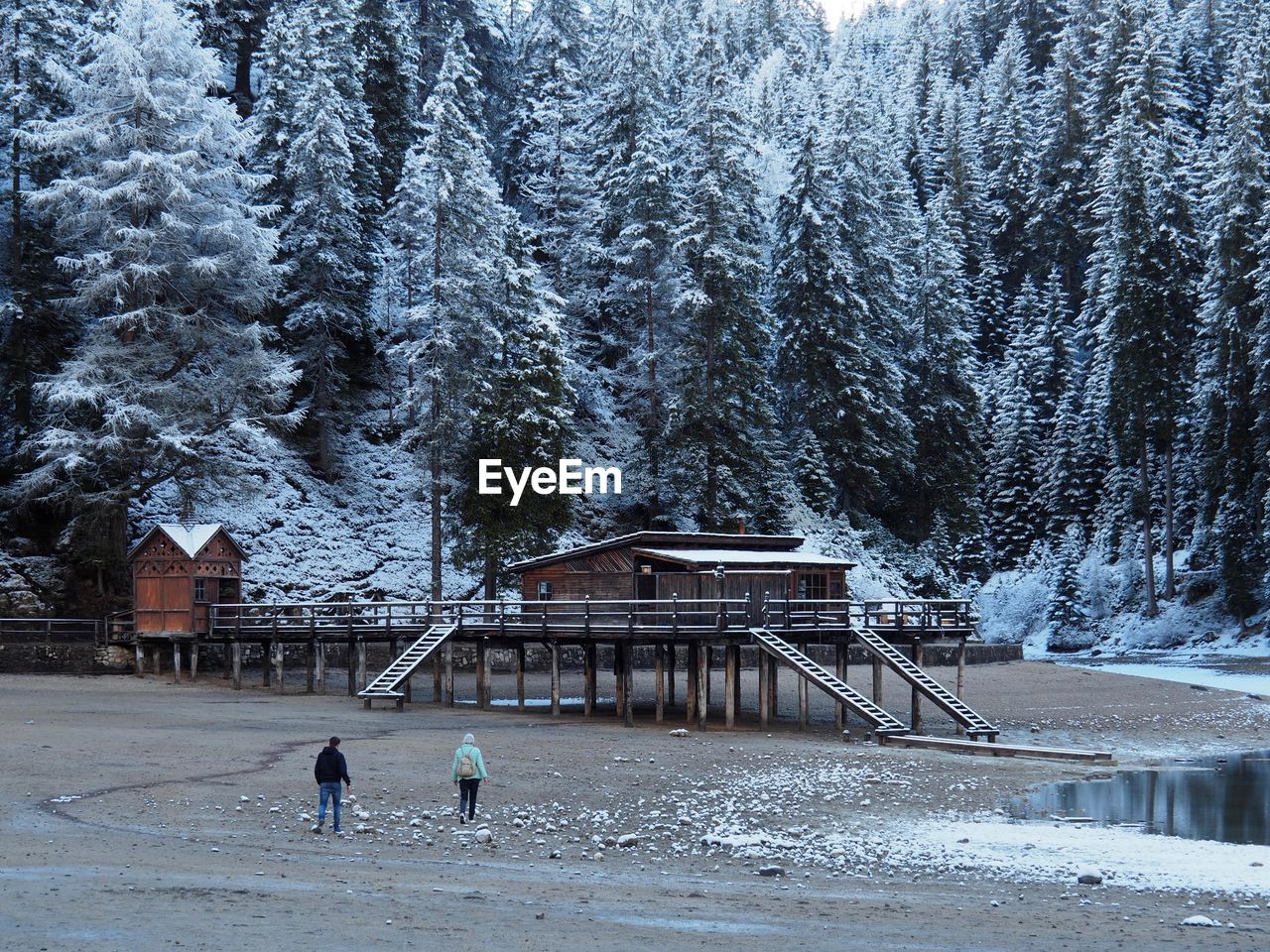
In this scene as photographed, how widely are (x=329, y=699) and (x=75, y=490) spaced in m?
13.4

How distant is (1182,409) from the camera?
64.2 m

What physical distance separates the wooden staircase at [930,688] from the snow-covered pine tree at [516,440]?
1785 cm

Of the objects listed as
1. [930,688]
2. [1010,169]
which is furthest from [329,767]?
[1010,169]

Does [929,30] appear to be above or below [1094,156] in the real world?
above

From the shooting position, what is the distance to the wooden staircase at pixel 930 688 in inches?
1266

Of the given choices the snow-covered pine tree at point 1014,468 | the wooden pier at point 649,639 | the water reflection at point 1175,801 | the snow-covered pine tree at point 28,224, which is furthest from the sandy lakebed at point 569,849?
the snow-covered pine tree at point 1014,468

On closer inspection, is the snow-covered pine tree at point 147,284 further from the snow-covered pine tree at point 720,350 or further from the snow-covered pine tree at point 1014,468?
the snow-covered pine tree at point 1014,468

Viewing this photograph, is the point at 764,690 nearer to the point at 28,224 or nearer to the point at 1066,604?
the point at 28,224

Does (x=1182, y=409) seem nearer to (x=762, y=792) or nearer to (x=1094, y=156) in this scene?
(x=1094, y=156)

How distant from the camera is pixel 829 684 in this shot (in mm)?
32406

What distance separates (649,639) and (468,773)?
15739 millimetres

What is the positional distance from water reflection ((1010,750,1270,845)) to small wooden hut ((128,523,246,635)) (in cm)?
2905

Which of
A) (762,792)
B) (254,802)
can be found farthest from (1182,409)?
(254,802)

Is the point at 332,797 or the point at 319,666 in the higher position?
the point at 319,666
